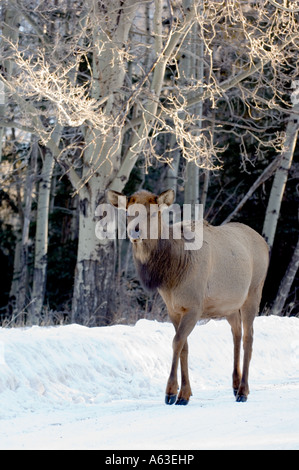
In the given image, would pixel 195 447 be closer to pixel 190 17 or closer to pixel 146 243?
pixel 146 243

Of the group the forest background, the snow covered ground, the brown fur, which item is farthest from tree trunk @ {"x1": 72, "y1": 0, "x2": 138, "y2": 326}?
the brown fur

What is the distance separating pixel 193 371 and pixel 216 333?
189 centimetres

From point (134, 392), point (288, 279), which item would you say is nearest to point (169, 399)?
point (134, 392)

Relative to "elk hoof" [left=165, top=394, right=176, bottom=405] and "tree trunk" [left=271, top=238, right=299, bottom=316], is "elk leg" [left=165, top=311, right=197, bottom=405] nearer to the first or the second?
"elk hoof" [left=165, top=394, right=176, bottom=405]

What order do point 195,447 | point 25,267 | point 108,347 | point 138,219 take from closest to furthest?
point 195,447
point 138,219
point 108,347
point 25,267

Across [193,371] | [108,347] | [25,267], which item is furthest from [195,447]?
[25,267]

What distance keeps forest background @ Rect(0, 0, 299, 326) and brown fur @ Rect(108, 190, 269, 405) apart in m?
3.17

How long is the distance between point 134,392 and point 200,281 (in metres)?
1.85

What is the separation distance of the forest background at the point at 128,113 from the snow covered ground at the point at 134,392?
133 inches

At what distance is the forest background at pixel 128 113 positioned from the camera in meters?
13.3

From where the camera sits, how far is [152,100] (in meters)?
13.7

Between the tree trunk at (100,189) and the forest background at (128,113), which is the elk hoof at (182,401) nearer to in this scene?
the forest background at (128,113)

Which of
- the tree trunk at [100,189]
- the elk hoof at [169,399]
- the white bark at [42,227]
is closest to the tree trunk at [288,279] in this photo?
the tree trunk at [100,189]

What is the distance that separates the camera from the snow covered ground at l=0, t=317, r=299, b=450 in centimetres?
645
